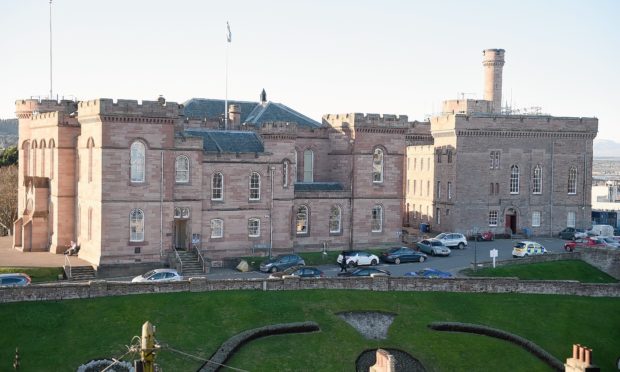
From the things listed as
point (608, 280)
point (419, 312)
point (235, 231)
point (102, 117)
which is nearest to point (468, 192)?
Result: point (608, 280)

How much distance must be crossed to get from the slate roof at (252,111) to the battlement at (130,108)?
575 inches

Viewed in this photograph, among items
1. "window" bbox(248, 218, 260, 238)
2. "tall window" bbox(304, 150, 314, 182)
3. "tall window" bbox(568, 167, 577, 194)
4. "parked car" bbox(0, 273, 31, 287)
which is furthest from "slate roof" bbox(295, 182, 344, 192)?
"tall window" bbox(568, 167, 577, 194)

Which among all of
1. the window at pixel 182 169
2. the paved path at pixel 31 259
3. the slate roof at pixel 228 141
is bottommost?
the paved path at pixel 31 259

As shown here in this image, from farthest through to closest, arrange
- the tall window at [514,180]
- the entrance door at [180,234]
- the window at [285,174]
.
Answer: the tall window at [514,180], the window at [285,174], the entrance door at [180,234]

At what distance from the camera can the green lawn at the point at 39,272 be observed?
5062 cm

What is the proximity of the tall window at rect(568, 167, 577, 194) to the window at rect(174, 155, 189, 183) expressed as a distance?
135 ft

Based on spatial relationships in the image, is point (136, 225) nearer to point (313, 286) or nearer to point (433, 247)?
point (313, 286)

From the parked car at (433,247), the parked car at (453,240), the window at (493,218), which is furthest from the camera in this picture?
the window at (493,218)

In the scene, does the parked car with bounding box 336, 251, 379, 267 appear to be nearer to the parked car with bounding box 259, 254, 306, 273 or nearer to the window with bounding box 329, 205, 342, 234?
the parked car with bounding box 259, 254, 306, 273

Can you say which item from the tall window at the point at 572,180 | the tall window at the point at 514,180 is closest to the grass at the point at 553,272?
the tall window at the point at 514,180

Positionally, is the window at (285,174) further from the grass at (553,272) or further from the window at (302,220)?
the grass at (553,272)

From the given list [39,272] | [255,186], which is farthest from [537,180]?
[39,272]

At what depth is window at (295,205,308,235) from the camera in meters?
63.6

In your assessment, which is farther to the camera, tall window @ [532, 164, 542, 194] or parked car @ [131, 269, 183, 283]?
tall window @ [532, 164, 542, 194]
